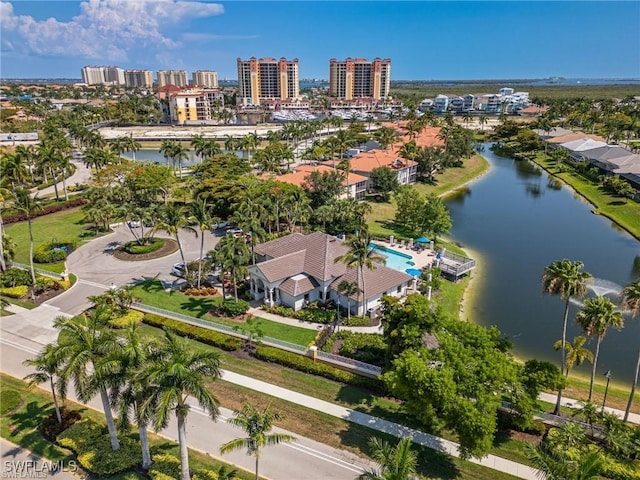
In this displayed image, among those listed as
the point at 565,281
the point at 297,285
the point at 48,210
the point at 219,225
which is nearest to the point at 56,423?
the point at 297,285

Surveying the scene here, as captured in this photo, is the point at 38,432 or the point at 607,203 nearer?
the point at 38,432

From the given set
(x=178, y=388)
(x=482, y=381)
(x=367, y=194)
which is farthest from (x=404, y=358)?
(x=367, y=194)

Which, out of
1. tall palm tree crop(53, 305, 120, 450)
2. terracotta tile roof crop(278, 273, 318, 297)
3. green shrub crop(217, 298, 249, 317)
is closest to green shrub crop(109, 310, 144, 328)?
green shrub crop(217, 298, 249, 317)

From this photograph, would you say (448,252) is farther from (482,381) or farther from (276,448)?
(276,448)

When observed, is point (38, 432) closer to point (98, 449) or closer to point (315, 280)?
point (98, 449)

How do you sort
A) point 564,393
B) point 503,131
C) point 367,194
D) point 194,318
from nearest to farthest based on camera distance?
1. point 564,393
2. point 194,318
3. point 367,194
4. point 503,131

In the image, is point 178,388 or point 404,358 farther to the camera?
point 404,358
